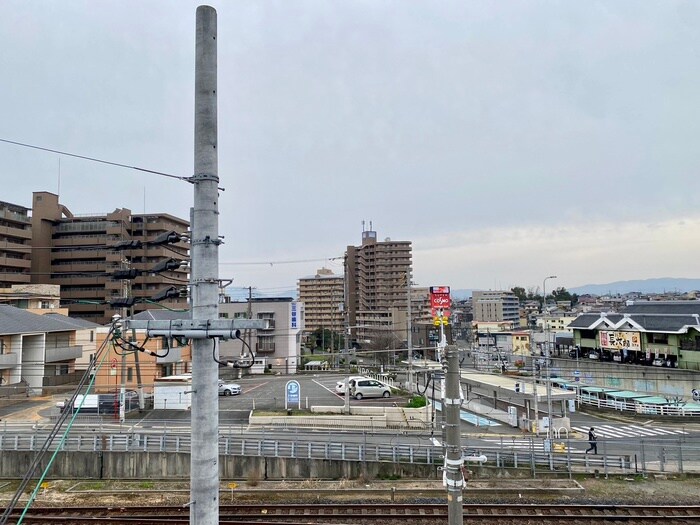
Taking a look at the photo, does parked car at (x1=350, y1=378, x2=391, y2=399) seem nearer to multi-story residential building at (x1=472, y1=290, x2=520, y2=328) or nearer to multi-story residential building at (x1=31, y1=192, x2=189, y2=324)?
multi-story residential building at (x1=31, y1=192, x2=189, y2=324)

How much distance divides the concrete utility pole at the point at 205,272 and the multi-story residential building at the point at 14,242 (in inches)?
2100

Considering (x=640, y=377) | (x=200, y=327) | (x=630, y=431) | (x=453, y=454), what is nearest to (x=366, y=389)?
(x=630, y=431)

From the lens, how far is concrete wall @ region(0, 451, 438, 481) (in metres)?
14.1

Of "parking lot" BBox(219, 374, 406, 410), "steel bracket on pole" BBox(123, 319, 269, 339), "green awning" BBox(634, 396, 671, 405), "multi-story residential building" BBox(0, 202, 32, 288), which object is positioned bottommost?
"green awning" BBox(634, 396, 671, 405)

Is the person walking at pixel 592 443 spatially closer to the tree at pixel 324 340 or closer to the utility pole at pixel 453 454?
the utility pole at pixel 453 454

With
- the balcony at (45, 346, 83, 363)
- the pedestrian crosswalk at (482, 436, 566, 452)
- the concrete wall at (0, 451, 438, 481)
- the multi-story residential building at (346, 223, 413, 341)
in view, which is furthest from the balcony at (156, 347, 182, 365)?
the multi-story residential building at (346, 223, 413, 341)

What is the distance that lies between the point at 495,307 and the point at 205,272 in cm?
9848

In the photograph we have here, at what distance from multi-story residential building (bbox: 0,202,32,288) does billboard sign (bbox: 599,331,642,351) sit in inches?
2298

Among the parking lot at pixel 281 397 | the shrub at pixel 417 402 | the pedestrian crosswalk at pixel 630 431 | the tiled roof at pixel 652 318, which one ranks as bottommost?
the pedestrian crosswalk at pixel 630 431

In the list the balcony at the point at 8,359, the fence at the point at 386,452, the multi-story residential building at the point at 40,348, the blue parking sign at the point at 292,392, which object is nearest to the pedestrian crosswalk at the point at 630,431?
the fence at the point at 386,452

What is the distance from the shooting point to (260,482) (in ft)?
45.0

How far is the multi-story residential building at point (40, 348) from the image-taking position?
27.7 m

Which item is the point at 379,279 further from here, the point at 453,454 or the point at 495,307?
the point at 453,454

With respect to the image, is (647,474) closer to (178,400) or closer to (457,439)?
(457,439)
